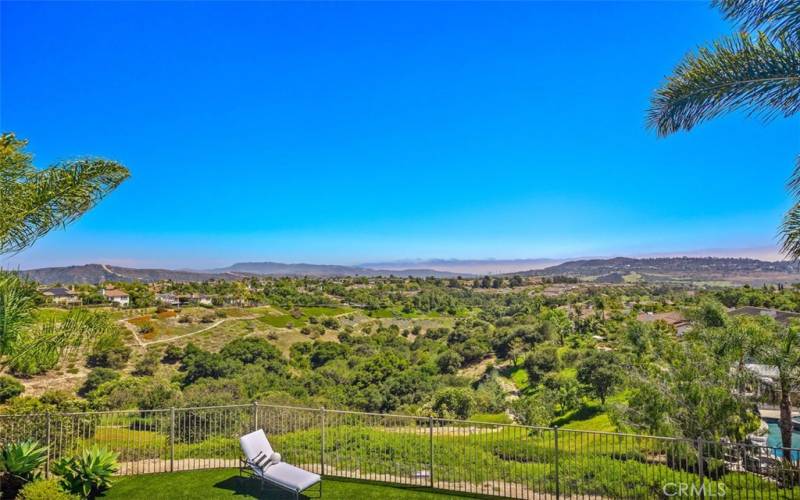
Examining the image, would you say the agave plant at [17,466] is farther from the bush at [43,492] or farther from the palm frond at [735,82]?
the palm frond at [735,82]

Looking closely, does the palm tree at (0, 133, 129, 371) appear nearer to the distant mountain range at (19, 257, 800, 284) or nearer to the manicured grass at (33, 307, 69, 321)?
the manicured grass at (33, 307, 69, 321)

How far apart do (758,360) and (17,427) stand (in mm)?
14491

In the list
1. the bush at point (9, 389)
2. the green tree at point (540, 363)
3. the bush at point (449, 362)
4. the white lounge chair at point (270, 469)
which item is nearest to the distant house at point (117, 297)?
the bush at point (9, 389)

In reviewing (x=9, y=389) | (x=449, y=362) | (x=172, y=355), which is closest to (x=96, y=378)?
(x=9, y=389)

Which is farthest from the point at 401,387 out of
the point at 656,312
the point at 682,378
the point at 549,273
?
the point at 549,273

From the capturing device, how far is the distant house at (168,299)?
53.5m

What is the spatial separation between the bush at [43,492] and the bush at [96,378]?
1031 inches

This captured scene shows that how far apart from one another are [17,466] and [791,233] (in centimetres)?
984

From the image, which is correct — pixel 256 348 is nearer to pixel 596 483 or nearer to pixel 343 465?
pixel 343 465

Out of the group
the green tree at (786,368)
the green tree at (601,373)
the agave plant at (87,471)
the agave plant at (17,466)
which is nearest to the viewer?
the agave plant at (17,466)

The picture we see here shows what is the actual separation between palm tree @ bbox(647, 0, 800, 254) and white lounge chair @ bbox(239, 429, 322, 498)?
653cm

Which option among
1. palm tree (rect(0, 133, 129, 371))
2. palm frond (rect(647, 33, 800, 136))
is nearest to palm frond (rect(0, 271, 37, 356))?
palm tree (rect(0, 133, 129, 371))

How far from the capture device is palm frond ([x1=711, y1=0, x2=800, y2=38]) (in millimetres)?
4895

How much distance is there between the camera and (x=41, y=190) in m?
5.87
